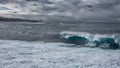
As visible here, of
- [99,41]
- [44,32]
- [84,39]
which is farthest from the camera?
[44,32]

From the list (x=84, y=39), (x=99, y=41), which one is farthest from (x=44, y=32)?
(x=99, y=41)

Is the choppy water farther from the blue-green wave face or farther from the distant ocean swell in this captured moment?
the blue-green wave face

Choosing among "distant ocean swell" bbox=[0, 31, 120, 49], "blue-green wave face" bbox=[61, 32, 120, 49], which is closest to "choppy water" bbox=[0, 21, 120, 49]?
"distant ocean swell" bbox=[0, 31, 120, 49]

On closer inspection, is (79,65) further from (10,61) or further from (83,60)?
(10,61)

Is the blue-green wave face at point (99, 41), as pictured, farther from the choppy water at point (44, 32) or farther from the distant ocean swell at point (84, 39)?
the choppy water at point (44, 32)

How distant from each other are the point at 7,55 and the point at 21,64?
5.84 feet

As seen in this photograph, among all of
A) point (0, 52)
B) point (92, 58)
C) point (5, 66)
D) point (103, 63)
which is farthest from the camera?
point (0, 52)

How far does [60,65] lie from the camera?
8.13 m

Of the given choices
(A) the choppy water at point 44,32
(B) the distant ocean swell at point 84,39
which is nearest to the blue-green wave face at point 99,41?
(B) the distant ocean swell at point 84,39

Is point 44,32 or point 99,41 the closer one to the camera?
point 99,41

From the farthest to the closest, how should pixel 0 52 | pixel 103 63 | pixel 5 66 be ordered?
1. pixel 0 52
2. pixel 103 63
3. pixel 5 66

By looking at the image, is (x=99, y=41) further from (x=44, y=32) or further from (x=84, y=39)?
(x=44, y=32)

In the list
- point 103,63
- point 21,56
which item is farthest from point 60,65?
point 21,56

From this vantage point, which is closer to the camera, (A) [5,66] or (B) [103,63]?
(A) [5,66]
